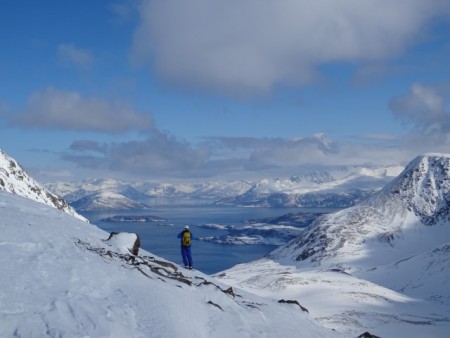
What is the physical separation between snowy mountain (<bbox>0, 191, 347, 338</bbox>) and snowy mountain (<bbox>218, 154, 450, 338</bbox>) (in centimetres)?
3161

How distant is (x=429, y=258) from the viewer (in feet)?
411

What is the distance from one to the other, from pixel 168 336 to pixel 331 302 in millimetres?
64455

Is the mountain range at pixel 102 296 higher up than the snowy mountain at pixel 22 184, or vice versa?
the snowy mountain at pixel 22 184

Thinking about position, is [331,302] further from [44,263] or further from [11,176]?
[11,176]

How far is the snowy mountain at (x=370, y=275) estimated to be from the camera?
5909cm

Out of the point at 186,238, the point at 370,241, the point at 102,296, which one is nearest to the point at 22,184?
the point at 186,238

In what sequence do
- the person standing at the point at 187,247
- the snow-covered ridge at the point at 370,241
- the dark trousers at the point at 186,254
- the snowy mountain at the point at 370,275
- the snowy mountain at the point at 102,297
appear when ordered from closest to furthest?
the snowy mountain at the point at 102,297, the person standing at the point at 187,247, the dark trousers at the point at 186,254, the snowy mountain at the point at 370,275, the snow-covered ridge at the point at 370,241

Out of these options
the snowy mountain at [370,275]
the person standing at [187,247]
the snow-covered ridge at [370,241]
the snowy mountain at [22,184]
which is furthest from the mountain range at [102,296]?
the snow-covered ridge at [370,241]

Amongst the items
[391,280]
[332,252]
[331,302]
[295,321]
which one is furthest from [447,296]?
[295,321]

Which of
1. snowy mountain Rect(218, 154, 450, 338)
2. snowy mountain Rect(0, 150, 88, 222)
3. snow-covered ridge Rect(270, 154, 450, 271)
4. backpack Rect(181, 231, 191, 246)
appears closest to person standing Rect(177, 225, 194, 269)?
backpack Rect(181, 231, 191, 246)

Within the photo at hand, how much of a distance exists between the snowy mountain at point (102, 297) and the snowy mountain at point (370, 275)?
31.6 meters

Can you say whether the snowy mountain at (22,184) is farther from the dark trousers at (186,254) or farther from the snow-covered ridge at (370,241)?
the snow-covered ridge at (370,241)

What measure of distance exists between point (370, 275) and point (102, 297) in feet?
417

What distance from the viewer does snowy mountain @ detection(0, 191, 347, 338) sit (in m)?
13.4
